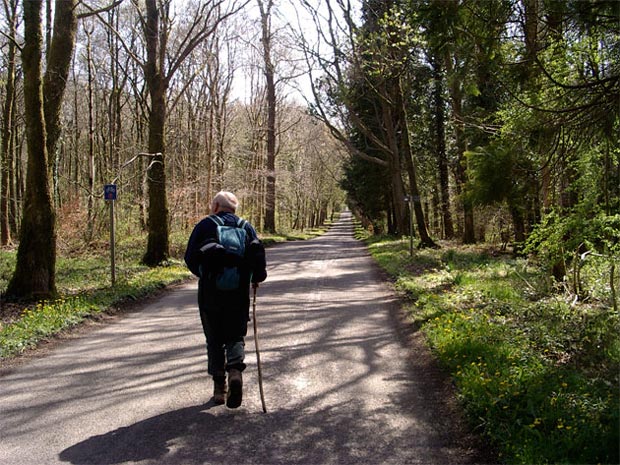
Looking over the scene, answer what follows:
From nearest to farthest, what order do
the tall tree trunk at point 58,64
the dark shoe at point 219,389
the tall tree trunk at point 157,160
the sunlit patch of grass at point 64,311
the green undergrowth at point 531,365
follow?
the green undergrowth at point 531,365 → the dark shoe at point 219,389 → the sunlit patch of grass at point 64,311 → the tall tree trunk at point 58,64 → the tall tree trunk at point 157,160

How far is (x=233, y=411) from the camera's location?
196 inches

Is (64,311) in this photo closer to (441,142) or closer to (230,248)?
(230,248)

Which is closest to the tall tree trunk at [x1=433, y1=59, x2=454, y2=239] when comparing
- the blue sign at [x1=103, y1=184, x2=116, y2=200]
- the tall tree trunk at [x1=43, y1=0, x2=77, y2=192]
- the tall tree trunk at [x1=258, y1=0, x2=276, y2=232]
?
the tall tree trunk at [x1=258, y1=0, x2=276, y2=232]

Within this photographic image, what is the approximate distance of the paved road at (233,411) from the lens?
4141mm

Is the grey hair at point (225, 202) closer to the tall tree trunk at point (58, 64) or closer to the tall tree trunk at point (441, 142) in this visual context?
the tall tree trunk at point (58, 64)

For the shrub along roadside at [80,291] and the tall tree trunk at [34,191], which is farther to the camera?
the tall tree trunk at [34,191]

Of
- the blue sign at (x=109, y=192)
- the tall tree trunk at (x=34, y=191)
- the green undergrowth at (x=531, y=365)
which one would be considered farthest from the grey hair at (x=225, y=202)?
the blue sign at (x=109, y=192)

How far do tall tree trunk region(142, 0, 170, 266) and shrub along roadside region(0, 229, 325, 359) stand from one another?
1.97 ft

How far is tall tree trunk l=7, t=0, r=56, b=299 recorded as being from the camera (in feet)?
31.9

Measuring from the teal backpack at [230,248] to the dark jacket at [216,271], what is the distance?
0.04 m

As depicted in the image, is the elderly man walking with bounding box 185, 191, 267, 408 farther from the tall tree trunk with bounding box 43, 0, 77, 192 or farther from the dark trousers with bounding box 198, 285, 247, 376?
the tall tree trunk with bounding box 43, 0, 77, 192

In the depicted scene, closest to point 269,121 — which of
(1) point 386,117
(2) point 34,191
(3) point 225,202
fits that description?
(1) point 386,117

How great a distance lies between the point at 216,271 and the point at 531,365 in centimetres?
337

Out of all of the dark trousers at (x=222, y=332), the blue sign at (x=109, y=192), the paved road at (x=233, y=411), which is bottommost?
the paved road at (x=233, y=411)
